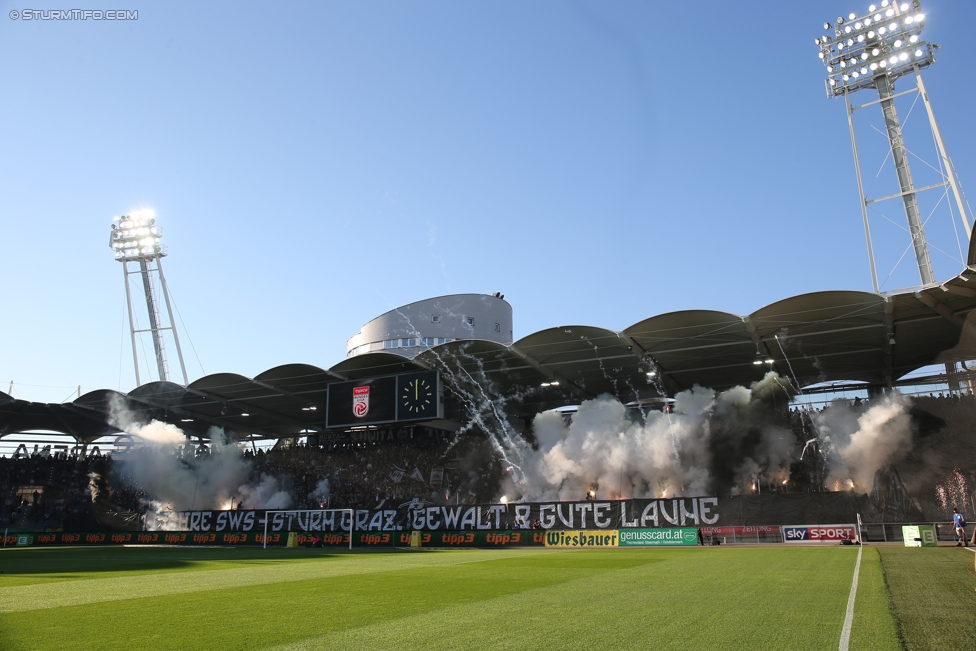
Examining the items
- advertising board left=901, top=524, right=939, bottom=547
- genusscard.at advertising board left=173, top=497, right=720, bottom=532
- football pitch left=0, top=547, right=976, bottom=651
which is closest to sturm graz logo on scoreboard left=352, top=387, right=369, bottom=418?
genusscard.at advertising board left=173, top=497, right=720, bottom=532

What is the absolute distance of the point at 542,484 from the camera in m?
53.2

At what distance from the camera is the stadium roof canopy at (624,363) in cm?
3722

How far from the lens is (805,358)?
46125mm

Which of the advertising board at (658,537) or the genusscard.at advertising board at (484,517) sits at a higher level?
the genusscard.at advertising board at (484,517)

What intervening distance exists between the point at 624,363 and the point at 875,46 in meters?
27.2

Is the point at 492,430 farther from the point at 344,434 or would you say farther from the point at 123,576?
the point at 123,576

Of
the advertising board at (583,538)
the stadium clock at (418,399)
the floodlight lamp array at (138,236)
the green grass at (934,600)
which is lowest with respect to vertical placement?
the advertising board at (583,538)

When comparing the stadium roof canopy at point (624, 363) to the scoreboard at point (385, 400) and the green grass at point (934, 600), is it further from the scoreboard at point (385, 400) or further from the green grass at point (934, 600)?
the green grass at point (934, 600)

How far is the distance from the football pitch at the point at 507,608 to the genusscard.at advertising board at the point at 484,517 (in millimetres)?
15475

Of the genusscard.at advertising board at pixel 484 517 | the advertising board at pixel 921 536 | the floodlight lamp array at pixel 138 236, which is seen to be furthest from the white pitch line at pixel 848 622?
the floodlight lamp array at pixel 138 236

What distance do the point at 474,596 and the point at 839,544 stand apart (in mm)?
24751

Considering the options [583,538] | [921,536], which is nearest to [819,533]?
[921,536]

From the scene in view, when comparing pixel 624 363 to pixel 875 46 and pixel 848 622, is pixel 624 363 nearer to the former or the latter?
pixel 875 46

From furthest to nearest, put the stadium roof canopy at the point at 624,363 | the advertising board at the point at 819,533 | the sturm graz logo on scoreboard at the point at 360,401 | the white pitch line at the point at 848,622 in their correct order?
the sturm graz logo on scoreboard at the point at 360,401 → the stadium roof canopy at the point at 624,363 → the advertising board at the point at 819,533 → the white pitch line at the point at 848,622
